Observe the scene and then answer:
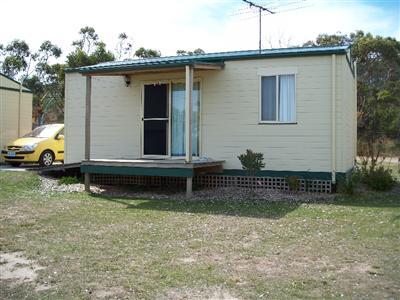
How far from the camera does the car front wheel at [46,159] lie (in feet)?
58.2

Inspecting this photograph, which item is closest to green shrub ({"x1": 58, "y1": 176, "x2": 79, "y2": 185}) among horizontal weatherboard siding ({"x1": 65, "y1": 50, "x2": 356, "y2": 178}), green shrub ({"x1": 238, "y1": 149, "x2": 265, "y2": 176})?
horizontal weatherboard siding ({"x1": 65, "y1": 50, "x2": 356, "y2": 178})

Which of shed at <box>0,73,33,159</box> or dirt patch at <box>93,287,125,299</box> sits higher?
shed at <box>0,73,33,159</box>

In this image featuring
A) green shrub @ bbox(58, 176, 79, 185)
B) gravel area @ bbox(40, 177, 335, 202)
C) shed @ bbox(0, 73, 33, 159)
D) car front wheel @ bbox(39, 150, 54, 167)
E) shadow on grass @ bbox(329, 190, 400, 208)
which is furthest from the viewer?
shed @ bbox(0, 73, 33, 159)

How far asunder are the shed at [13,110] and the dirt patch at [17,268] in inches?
611

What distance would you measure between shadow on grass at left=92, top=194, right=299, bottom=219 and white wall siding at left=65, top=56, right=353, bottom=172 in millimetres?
2186

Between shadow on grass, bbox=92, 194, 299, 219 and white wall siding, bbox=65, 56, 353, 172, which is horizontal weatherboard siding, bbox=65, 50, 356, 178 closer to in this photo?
white wall siding, bbox=65, 56, 353, 172

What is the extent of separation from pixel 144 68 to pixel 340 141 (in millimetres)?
5038

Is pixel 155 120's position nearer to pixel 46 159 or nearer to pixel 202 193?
pixel 202 193

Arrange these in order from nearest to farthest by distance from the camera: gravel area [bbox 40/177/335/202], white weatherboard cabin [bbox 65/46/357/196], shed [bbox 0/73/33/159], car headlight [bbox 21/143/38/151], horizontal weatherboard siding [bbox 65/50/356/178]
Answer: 1. gravel area [bbox 40/177/335/202]
2. white weatherboard cabin [bbox 65/46/357/196]
3. horizontal weatherboard siding [bbox 65/50/356/178]
4. car headlight [bbox 21/143/38/151]
5. shed [bbox 0/73/33/159]

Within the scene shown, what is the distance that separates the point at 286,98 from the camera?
39.2 feet

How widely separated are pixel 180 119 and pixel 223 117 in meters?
1.28

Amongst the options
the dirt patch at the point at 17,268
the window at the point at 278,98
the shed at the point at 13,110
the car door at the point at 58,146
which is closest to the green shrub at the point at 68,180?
the car door at the point at 58,146

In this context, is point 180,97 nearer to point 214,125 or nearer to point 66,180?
point 214,125

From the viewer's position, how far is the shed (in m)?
20.3
